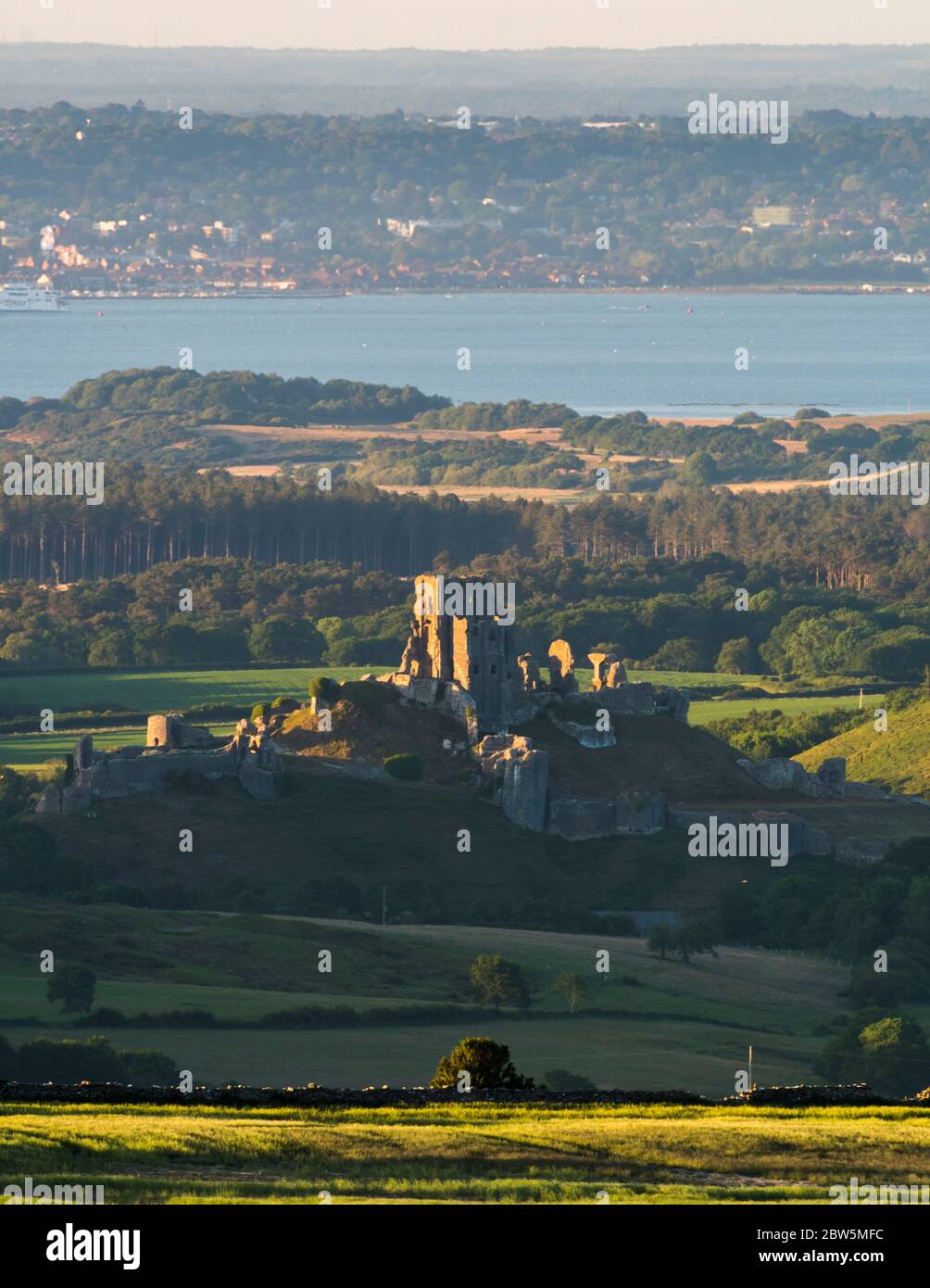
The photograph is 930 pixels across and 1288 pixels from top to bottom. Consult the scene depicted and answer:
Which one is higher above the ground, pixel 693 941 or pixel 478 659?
pixel 478 659

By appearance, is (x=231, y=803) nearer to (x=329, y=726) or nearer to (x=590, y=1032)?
(x=329, y=726)

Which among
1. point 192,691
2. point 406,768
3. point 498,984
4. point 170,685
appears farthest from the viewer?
point 170,685

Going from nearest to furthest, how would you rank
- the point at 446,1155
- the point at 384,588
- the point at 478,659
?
the point at 446,1155 < the point at 478,659 < the point at 384,588

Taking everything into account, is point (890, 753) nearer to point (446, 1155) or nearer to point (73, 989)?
point (73, 989)

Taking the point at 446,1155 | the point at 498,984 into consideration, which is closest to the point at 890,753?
the point at 498,984

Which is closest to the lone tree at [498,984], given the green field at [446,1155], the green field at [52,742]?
the green field at [446,1155]

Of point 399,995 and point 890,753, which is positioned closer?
point 399,995
